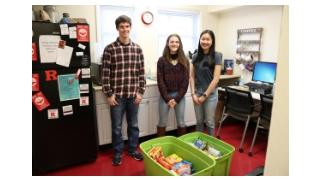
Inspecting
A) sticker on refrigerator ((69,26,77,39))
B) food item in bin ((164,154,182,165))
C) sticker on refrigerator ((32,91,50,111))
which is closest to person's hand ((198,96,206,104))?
food item in bin ((164,154,182,165))

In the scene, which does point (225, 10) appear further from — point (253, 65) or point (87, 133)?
point (87, 133)

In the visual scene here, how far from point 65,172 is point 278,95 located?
7.09ft

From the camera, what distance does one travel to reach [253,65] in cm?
342

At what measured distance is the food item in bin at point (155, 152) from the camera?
6.18 feet

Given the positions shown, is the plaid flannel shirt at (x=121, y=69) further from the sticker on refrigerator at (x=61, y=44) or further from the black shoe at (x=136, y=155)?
the black shoe at (x=136, y=155)

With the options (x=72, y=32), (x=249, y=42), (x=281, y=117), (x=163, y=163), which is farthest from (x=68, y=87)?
(x=249, y=42)

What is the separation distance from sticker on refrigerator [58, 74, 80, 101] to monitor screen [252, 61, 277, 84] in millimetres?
2465

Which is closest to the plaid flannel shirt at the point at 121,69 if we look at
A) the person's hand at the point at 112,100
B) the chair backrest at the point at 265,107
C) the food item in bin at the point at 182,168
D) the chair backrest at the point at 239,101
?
the person's hand at the point at 112,100

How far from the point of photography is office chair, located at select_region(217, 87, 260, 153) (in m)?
2.62

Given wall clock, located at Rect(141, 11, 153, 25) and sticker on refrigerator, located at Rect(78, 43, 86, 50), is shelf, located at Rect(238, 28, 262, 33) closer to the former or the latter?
wall clock, located at Rect(141, 11, 153, 25)

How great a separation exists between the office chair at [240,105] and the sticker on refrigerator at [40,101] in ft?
6.71

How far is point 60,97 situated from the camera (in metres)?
2.08

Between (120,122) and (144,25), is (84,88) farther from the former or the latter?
(144,25)

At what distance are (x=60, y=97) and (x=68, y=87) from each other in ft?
0.38
